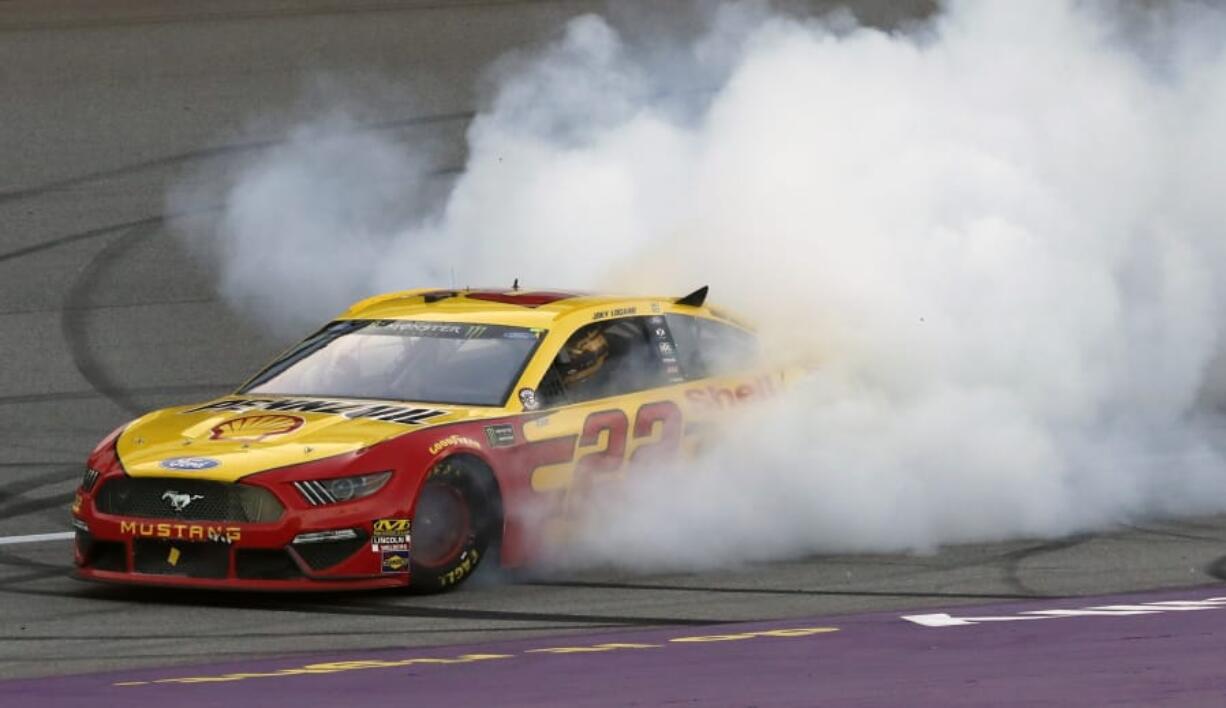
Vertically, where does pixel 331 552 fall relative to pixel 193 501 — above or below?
below

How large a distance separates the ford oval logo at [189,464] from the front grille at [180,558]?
280mm

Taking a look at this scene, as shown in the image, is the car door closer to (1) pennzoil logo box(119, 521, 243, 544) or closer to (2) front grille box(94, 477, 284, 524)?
(2) front grille box(94, 477, 284, 524)

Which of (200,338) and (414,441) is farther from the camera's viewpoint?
(200,338)

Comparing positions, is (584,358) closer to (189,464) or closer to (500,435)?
(500,435)

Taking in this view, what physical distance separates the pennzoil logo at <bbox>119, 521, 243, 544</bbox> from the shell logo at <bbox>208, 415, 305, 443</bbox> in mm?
458

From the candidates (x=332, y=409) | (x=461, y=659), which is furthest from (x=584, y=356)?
(x=461, y=659)

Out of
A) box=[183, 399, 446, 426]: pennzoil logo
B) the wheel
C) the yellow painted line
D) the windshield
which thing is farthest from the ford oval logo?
the yellow painted line

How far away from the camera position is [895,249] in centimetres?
1206

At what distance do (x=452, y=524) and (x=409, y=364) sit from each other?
1.07 metres

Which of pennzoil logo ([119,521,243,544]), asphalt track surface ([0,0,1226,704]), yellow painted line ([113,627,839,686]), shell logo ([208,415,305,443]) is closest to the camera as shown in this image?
yellow painted line ([113,627,839,686])

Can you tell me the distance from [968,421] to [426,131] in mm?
7526

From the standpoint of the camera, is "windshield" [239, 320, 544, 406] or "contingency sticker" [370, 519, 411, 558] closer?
"contingency sticker" [370, 519, 411, 558]

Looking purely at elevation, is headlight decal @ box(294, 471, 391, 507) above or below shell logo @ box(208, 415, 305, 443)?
below

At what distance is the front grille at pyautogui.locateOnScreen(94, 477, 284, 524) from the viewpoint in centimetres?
891
